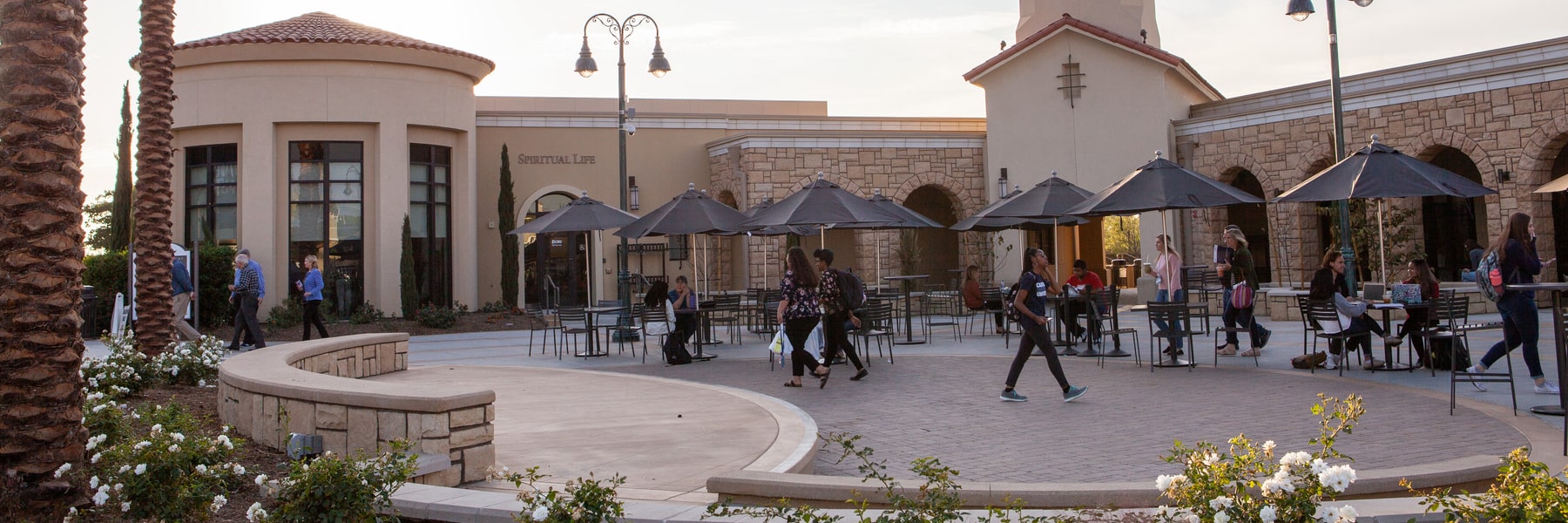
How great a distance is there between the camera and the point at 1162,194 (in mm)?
12164

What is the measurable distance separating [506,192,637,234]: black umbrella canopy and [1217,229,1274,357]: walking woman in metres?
8.61

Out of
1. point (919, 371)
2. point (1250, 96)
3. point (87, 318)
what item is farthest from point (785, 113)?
point (919, 371)

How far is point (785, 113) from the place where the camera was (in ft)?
104

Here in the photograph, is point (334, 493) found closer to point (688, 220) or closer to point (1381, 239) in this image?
point (688, 220)

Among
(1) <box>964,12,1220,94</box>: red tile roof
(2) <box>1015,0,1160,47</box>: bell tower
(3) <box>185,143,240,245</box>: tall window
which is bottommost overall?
(3) <box>185,143,240,245</box>: tall window

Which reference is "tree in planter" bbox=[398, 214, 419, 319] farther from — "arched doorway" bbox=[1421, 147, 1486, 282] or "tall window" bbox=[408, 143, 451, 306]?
"arched doorway" bbox=[1421, 147, 1486, 282]

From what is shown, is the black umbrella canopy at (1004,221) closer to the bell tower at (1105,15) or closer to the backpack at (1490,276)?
the backpack at (1490,276)

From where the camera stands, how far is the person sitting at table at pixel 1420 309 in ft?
34.6

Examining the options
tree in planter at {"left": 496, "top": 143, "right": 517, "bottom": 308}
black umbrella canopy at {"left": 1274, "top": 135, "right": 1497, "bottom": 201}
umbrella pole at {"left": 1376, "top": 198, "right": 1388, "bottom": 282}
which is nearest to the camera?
black umbrella canopy at {"left": 1274, "top": 135, "right": 1497, "bottom": 201}

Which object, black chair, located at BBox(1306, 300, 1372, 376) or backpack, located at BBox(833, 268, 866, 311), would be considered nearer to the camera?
black chair, located at BBox(1306, 300, 1372, 376)

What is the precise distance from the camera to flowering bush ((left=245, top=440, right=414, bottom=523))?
4.70 meters

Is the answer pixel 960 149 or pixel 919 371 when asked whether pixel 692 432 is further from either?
pixel 960 149

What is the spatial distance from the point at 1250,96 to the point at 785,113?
1298 cm

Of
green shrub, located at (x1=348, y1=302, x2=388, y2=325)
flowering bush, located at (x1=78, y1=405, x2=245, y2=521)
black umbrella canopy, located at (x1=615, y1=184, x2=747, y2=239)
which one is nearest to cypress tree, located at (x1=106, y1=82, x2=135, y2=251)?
green shrub, located at (x1=348, y1=302, x2=388, y2=325)
